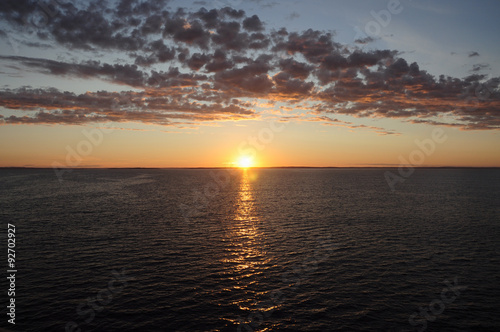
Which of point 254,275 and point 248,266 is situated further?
point 248,266

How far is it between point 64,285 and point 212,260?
17.3 meters

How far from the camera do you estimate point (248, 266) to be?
39312 millimetres

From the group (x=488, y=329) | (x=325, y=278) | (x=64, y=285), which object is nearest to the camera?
(x=488, y=329)

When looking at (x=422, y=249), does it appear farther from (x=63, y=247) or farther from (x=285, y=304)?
(x=63, y=247)

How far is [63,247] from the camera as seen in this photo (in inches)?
1791

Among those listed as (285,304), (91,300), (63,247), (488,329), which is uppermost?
(63,247)

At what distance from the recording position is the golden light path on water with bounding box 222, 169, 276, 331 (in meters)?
28.5

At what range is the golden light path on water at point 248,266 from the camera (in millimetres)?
28531

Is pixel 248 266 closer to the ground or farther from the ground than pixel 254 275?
farther from the ground

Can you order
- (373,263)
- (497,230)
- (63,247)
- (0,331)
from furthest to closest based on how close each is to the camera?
(497,230) → (63,247) → (373,263) → (0,331)

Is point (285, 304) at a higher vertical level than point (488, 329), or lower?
higher

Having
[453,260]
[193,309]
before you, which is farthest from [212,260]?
[453,260]

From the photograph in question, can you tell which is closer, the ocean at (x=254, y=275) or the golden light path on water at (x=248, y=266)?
the ocean at (x=254, y=275)

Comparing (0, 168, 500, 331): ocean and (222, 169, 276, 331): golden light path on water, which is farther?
(222, 169, 276, 331): golden light path on water
